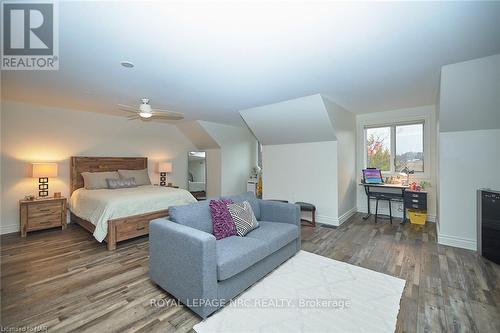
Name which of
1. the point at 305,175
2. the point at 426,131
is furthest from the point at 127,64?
the point at 426,131

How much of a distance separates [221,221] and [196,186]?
14.7 feet

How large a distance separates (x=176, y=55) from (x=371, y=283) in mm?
3229

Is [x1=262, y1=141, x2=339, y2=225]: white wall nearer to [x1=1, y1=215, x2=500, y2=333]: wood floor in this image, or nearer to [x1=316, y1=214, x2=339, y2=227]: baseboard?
[x1=316, y1=214, x2=339, y2=227]: baseboard

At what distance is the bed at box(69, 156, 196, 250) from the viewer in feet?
10.5

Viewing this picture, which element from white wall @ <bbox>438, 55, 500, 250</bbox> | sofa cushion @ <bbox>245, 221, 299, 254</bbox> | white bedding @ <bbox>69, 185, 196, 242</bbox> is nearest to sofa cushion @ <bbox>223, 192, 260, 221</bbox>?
sofa cushion @ <bbox>245, 221, 299, 254</bbox>

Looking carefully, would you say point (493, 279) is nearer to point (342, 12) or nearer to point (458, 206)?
point (458, 206)

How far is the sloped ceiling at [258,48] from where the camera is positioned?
168 cm

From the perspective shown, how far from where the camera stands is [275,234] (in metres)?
2.54

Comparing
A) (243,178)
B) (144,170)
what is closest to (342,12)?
(144,170)

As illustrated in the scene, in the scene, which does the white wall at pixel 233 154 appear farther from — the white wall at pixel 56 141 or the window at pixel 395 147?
the window at pixel 395 147

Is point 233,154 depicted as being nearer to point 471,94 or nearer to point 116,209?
point 116,209

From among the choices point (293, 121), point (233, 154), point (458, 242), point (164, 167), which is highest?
point (293, 121)

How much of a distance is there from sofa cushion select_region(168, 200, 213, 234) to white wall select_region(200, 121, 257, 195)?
3.62m

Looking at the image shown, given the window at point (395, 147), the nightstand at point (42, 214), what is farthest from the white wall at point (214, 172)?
the window at point (395, 147)
